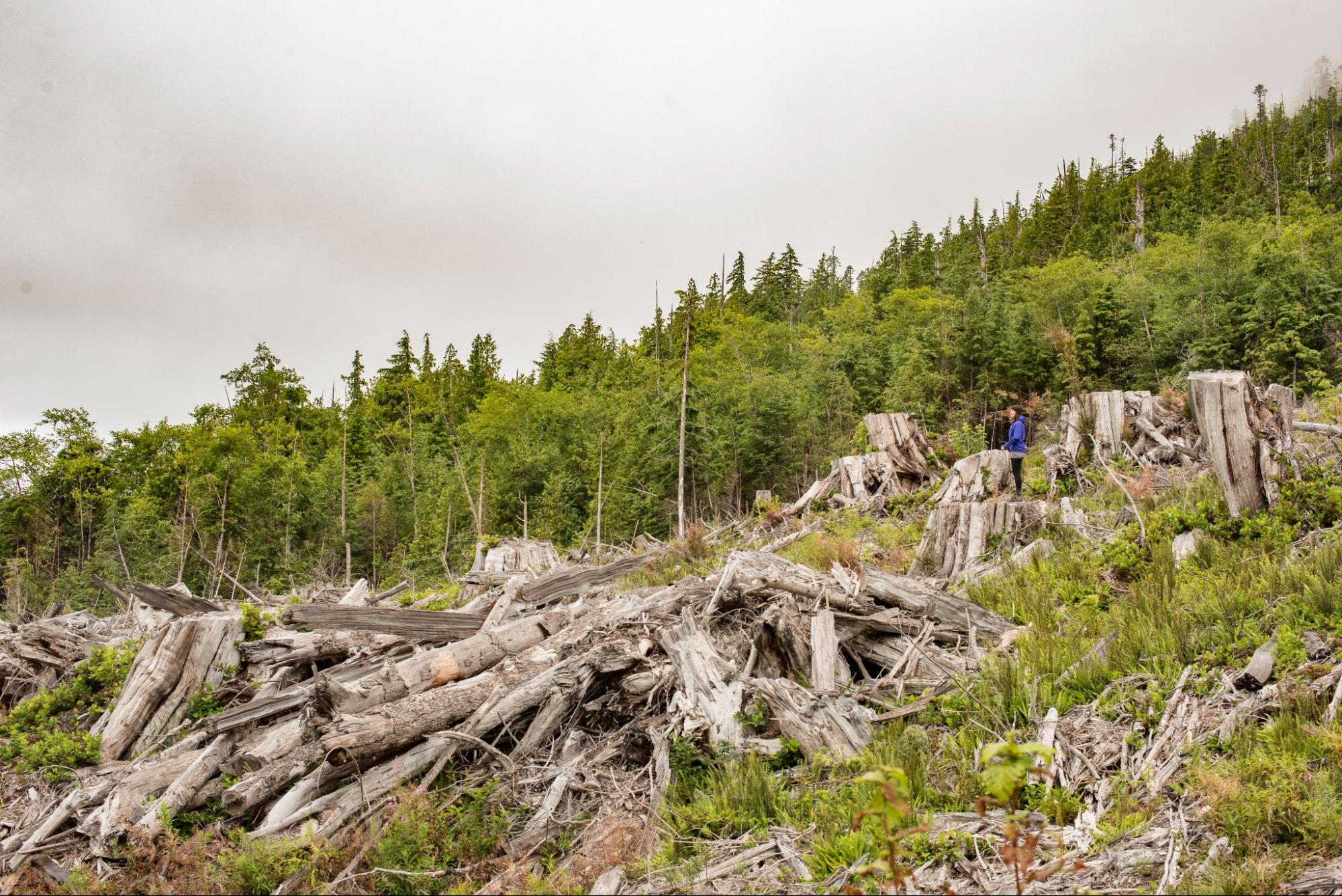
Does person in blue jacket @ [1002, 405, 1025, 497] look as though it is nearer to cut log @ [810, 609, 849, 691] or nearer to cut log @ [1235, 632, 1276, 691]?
cut log @ [810, 609, 849, 691]

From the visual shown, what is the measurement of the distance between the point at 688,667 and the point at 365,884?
2.73m

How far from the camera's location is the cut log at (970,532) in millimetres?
9133

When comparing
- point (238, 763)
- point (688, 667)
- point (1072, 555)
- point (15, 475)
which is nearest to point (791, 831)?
point (688, 667)

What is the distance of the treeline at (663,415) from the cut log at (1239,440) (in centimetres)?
2186

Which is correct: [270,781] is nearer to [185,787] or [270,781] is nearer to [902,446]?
[185,787]

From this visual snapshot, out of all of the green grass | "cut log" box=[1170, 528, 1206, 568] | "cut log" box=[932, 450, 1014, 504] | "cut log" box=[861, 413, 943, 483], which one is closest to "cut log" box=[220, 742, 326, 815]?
the green grass

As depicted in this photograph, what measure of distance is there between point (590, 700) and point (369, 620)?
11.7 ft

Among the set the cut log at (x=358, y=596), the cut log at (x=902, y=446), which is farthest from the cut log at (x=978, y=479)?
the cut log at (x=358, y=596)

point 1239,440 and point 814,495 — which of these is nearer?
point 1239,440

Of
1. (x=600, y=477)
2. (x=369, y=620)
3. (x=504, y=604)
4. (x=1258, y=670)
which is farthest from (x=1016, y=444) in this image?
(x=600, y=477)

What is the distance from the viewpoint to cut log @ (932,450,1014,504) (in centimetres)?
1293

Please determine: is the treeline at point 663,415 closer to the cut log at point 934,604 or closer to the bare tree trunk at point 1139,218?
the bare tree trunk at point 1139,218

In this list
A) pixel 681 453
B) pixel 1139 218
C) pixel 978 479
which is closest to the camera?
pixel 978 479

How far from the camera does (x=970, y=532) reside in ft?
30.6
